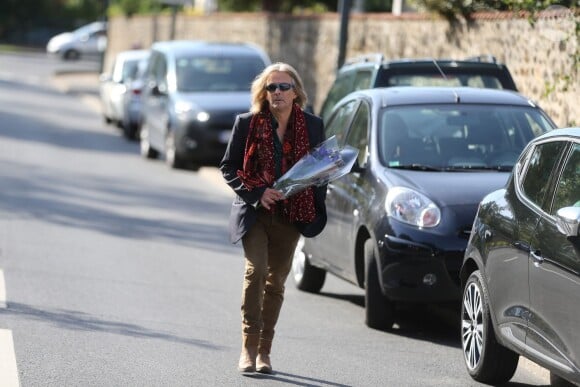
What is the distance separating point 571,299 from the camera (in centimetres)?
676

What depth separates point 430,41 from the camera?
21.1 metres

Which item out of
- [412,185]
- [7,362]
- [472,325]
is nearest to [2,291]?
[7,362]

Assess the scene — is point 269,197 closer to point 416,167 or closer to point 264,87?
point 264,87

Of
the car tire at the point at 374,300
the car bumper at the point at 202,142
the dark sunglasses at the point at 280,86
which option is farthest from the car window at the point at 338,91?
the car bumper at the point at 202,142

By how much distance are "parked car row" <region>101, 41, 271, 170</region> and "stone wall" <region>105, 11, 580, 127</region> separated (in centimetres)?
214

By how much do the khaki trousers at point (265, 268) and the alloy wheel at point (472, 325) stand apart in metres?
1.09

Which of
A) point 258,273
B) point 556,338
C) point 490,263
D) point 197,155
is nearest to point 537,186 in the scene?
point 490,263

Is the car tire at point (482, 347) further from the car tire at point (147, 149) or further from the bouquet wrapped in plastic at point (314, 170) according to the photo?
the car tire at point (147, 149)

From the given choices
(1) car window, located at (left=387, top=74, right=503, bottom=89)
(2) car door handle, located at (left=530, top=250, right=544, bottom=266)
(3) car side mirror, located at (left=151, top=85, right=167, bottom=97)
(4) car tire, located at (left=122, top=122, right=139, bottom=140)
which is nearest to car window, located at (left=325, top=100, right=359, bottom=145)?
(1) car window, located at (left=387, top=74, right=503, bottom=89)

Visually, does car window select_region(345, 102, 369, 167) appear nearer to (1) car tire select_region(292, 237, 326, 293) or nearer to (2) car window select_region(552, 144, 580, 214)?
(1) car tire select_region(292, 237, 326, 293)

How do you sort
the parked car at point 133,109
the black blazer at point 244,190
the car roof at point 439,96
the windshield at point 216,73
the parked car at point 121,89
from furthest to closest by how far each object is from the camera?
the parked car at point 121,89, the parked car at point 133,109, the windshield at point 216,73, the car roof at point 439,96, the black blazer at point 244,190

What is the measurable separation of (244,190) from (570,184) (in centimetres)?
183

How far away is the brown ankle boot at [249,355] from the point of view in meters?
8.17

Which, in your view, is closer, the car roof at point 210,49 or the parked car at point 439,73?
the parked car at point 439,73
